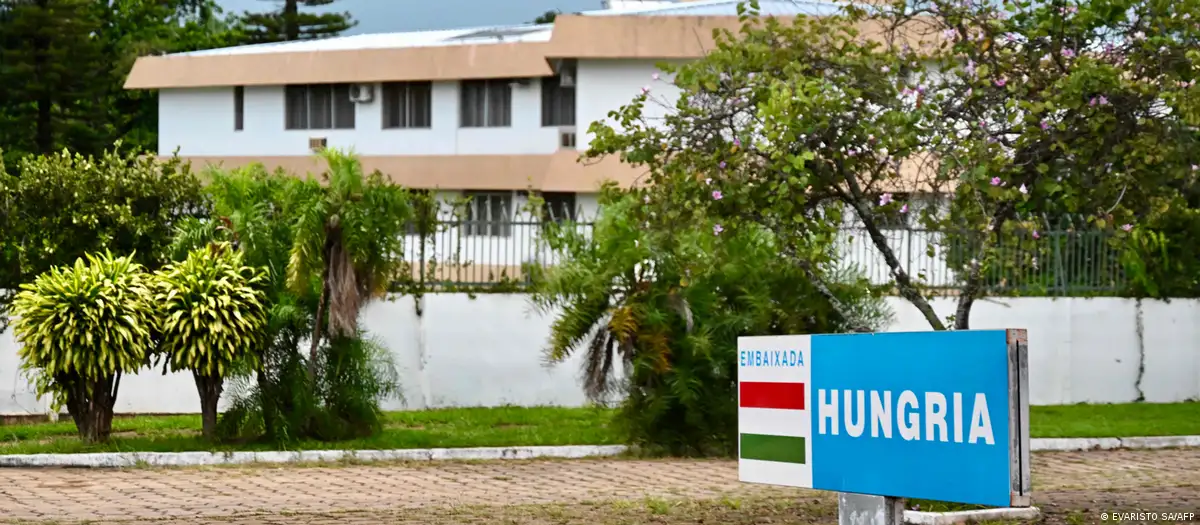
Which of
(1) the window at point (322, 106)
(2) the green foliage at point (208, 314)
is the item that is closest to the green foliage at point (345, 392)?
(2) the green foliage at point (208, 314)

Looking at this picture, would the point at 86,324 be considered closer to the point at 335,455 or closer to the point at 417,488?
the point at 335,455


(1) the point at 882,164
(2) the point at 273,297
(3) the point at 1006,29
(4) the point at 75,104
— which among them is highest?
(4) the point at 75,104

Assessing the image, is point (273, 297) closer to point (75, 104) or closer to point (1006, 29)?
point (1006, 29)

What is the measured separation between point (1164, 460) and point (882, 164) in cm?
465

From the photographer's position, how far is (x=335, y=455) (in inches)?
535

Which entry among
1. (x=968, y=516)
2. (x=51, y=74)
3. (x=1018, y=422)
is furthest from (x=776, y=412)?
(x=51, y=74)

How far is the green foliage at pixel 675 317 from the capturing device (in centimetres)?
1377

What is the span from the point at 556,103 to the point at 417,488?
1850 cm

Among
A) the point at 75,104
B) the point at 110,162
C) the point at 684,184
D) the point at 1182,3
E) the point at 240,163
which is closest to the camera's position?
the point at 1182,3

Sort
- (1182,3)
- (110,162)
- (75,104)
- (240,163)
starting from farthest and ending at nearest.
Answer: (75,104) < (240,163) < (110,162) < (1182,3)

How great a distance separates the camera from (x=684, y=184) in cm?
1127

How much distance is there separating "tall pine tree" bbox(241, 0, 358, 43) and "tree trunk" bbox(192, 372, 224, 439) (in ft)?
104

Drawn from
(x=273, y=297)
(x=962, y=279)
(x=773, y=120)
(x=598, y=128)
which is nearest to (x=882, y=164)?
(x=773, y=120)

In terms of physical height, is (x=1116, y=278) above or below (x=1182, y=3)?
below
